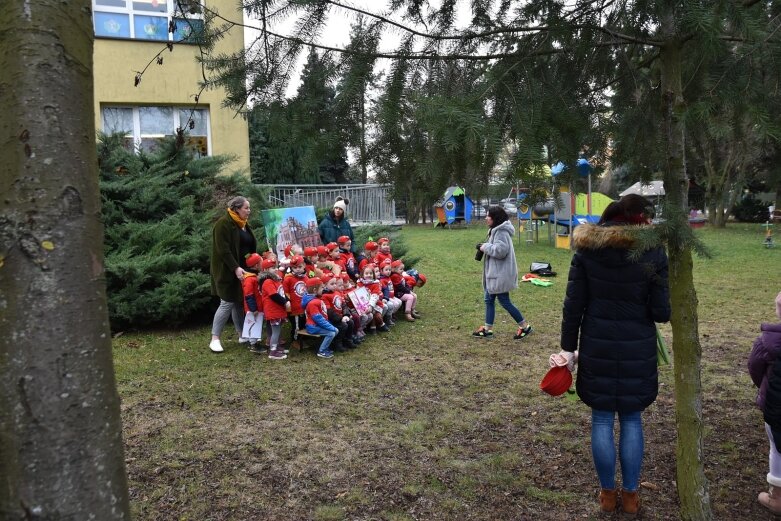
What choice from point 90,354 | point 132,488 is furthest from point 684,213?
point 132,488

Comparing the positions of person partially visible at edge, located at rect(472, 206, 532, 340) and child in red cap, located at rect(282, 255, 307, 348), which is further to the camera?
person partially visible at edge, located at rect(472, 206, 532, 340)

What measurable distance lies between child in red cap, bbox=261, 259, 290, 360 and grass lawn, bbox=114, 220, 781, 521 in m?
0.23

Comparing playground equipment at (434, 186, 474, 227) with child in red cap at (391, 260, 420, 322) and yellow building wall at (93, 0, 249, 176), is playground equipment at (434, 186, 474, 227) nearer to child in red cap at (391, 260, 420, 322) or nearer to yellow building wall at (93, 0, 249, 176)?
yellow building wall at (93, 0, 249, 176)

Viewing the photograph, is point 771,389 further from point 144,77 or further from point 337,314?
point 144,77

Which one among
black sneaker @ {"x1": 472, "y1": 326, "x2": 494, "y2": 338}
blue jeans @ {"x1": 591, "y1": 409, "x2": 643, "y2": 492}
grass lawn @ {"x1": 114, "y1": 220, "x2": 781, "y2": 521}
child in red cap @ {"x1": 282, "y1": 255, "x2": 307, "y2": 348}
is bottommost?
grass lawn @ {"x1": 114, "y1": 220, "x2": 781, "y2": 521}

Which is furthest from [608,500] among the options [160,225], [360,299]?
[160,225]

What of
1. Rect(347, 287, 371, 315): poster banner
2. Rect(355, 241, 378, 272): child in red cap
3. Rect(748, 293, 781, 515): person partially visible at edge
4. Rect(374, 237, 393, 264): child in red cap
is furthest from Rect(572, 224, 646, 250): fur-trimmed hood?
Rect(374, 237, 393, 264): child in red cap

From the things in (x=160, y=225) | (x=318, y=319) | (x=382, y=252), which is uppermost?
(x=160, y=225)

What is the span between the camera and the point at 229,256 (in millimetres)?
6746

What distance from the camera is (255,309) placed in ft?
22.6

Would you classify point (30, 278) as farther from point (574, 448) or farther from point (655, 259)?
point (574, 448)

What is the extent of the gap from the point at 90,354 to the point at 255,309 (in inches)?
216

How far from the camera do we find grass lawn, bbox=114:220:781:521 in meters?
3.49

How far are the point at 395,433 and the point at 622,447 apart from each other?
5.72ft
